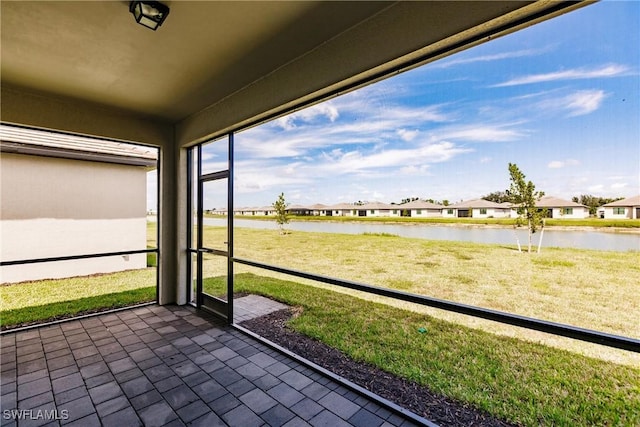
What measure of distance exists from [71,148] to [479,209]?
7267mm

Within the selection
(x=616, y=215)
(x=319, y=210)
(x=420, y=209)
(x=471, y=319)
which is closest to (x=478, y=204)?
(x=420, y=209)

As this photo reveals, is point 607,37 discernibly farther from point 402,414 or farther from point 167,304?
point 167,304

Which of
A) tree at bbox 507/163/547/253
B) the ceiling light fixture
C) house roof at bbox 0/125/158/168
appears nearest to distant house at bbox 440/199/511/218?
tree at bbox 507/163/547/253

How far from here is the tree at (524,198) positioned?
388cm

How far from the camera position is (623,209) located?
2176 mm

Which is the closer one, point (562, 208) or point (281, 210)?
point (562, 208)

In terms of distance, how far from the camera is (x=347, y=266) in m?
9.08

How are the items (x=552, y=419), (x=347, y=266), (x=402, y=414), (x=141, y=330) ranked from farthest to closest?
(x=347, y=266), (x=141, y=330), (x=552, y=419), (x=402, y=414)

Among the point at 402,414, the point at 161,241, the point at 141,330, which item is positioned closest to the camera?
the point at 402,414

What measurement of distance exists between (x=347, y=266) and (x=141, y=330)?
640 centimetres

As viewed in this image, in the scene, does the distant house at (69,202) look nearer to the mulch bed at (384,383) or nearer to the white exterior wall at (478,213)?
the mulch bed at (384,383)

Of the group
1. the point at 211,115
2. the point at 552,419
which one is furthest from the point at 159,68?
the point at 552,419

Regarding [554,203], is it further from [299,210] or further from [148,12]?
[299,210]

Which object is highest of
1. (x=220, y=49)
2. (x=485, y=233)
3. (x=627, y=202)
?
(x=220, y=49)
